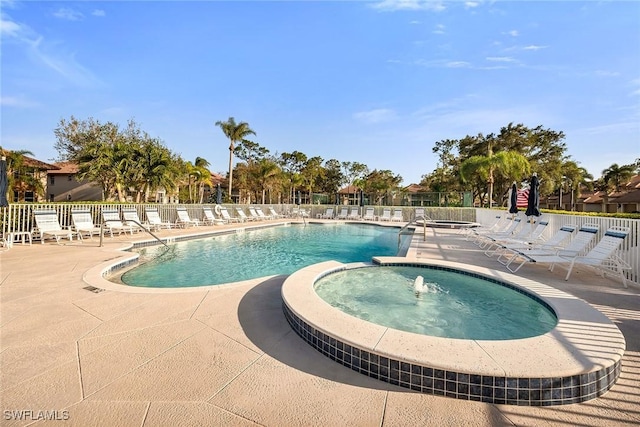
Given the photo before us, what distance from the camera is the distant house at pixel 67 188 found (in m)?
27.5

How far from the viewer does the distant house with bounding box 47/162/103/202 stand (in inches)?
1082

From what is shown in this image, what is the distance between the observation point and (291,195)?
131 ft

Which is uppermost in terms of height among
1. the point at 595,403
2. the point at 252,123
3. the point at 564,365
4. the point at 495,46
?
the point at 252,123

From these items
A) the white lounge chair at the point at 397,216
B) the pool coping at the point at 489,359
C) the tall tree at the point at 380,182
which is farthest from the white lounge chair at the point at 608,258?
the tall tree at the point at 380,182

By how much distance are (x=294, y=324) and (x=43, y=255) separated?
6626 mm

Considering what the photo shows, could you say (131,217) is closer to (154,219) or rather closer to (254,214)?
(154,219)

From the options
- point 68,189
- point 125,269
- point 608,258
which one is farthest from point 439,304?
point 68,189

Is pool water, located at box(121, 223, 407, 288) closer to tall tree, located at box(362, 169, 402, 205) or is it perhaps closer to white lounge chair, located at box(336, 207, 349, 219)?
white lounge chair, located at box(336, 207, 349, 219)

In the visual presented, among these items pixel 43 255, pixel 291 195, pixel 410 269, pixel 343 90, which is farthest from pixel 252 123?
pixel 410 269

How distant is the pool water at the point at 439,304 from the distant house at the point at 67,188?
1230 inches

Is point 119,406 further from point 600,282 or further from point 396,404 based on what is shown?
point 600,282

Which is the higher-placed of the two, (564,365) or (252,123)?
(252,123)

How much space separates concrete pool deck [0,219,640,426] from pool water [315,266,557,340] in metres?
0.86

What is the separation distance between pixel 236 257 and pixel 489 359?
6813 mm
